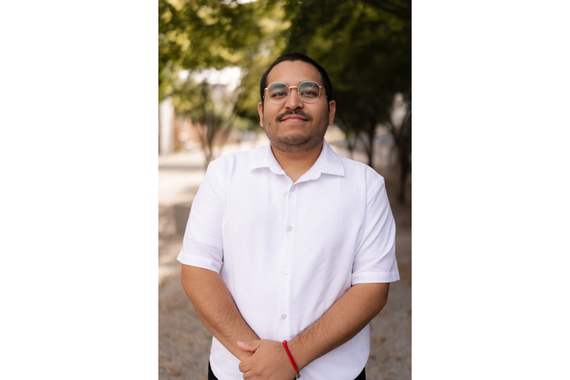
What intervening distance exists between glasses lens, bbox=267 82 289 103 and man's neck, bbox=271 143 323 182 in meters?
0.25

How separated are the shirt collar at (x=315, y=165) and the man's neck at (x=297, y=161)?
0.04 meters

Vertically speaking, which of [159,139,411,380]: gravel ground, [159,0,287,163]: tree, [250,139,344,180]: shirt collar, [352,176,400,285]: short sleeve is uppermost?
[159,0,287,163]: tree

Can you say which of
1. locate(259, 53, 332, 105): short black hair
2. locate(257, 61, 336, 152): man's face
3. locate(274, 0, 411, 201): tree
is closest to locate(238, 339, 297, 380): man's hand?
locate(257, 61, 336, 152): man's face

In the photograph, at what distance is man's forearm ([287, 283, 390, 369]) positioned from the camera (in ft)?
6.40

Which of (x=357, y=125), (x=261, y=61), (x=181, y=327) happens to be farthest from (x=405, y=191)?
(x=181, y=327)

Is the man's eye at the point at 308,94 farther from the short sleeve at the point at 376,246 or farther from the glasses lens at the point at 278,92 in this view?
the short sleeve at the point at 376,246

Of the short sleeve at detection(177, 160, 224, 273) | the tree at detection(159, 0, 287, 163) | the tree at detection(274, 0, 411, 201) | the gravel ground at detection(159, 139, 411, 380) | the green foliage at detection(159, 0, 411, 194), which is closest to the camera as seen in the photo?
the short sleeve at detection(177, 160, 224, 273)

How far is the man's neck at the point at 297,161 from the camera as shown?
213cm

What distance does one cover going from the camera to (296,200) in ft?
6.75

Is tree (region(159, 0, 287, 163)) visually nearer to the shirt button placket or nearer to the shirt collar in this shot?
the shirt collar

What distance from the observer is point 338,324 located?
1.95 m

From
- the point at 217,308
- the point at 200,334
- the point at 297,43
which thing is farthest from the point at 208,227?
the point at 200,334

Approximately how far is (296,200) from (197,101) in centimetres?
1007

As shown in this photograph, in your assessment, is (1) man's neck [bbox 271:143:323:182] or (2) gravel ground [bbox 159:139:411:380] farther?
(2) gravel ground [bbox 159:139:411:380]
